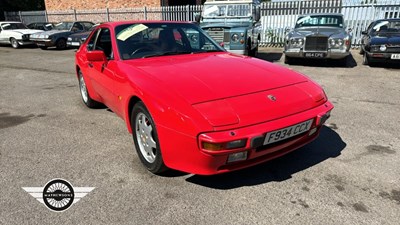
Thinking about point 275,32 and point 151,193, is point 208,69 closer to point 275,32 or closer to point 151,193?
point 151,193

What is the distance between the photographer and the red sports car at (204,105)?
95.4 inches

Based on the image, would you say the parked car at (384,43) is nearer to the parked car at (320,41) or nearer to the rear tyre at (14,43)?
the parked car at (320,41)

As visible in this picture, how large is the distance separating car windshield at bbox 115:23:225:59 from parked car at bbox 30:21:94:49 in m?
13.3

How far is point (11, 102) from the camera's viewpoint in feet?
19.8

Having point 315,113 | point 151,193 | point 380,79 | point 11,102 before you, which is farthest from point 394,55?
point 11,102

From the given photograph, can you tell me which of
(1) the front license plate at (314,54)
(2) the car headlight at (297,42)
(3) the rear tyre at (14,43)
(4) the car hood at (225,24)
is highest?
(4) the car hood at (225,24)

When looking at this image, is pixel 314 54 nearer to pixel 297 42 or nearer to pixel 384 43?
pixel 297 42

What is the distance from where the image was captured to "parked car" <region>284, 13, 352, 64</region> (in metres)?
8.79

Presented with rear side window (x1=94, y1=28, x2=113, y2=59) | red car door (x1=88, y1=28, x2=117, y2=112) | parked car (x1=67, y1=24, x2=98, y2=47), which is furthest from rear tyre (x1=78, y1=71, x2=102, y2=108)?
parked car (x1=67, y1=24, x2=98, y2=47)

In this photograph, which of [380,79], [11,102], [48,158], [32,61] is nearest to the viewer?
[48,158]

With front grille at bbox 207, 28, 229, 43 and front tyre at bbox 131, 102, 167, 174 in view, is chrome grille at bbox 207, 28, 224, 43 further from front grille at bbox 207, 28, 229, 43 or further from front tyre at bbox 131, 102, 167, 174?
front tyre at bbox 131, 102, 167, 174

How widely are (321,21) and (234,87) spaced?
8582mm

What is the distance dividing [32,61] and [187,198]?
11675 millimetres

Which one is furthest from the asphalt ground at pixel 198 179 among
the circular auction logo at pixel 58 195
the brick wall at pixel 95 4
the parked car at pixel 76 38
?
the brick wall at pixel 95 4
